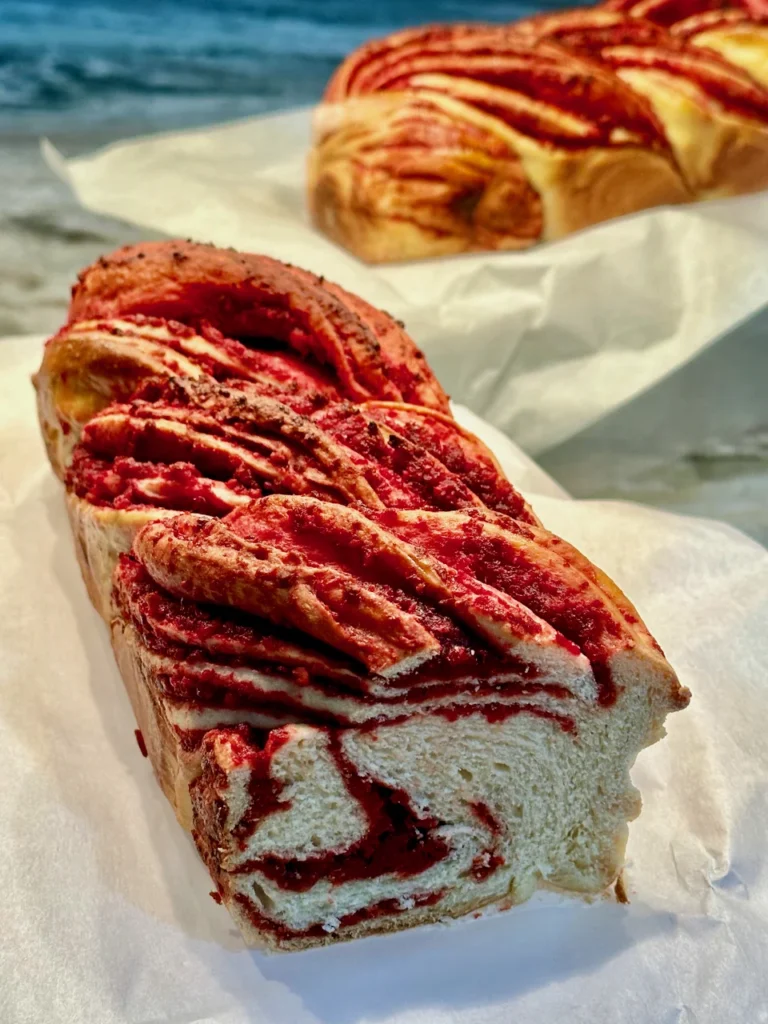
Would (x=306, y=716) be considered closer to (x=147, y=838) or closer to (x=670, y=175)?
(x=147, y=838)

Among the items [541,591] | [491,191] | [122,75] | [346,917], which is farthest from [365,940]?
[122,75]

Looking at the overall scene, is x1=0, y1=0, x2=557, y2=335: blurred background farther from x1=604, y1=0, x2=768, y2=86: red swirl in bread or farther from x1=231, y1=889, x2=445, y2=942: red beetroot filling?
x1=231, y1=889, x2=445, y2=942: red beetroot filling

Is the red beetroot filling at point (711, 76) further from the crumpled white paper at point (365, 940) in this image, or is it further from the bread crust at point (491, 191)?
the crumpled white paper at point (365, 940)

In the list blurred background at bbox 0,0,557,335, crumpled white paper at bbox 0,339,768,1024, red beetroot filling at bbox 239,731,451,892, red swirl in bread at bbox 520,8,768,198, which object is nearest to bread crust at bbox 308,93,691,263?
red swirl in bread at bbox 520,8,768,198

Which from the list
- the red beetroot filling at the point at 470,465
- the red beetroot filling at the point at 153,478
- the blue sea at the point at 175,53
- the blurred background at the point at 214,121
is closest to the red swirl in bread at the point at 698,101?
the blurred background at the point at 214,121

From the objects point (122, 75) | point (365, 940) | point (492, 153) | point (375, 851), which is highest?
point (492, 153)

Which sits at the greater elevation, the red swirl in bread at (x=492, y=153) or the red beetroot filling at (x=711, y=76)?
the red beetroot filling at (x=711, y=76)

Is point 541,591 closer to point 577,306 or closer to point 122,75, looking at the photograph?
point 577,306
